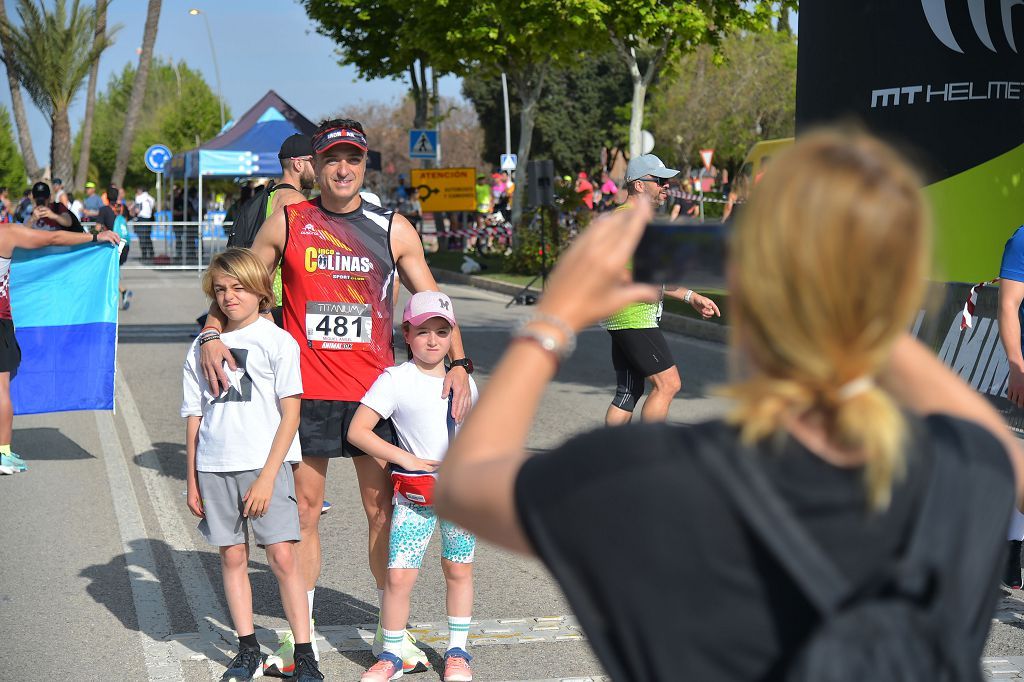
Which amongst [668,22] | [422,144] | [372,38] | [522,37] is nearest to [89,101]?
[372,38]

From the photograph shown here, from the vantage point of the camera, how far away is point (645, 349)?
27.0ft

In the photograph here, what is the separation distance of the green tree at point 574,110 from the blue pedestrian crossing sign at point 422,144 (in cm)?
3407

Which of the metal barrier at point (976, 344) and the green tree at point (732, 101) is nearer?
the metal barrier at point (976, 344)

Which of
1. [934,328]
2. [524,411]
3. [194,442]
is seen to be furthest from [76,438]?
[524,411]

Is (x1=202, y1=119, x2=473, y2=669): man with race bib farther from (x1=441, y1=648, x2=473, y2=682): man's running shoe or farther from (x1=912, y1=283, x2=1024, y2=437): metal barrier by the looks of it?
(x1=912, y1=283, x2=1024, y2=437): metal barrier

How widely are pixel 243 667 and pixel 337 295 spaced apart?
147cm

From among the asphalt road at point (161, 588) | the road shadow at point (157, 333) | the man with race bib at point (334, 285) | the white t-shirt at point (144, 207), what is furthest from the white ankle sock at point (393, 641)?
the white t-shirt at point (144, 207)

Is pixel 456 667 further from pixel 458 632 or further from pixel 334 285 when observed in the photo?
pixel 334 285

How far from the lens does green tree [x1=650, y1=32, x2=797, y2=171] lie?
5362 centimetres

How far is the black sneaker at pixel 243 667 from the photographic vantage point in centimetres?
466

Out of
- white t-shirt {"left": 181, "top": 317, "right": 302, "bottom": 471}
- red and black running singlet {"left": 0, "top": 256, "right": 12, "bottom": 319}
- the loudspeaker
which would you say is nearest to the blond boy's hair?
white t-shirt {"left": 181, "top": 317, "right": 302, "bottom": 471}

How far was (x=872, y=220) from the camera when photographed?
143cm

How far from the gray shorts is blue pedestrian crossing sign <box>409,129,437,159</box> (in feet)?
85.8

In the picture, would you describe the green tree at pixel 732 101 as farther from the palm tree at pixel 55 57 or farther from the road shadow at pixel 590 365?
the road shadow at pixel 590 365
